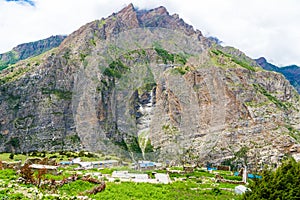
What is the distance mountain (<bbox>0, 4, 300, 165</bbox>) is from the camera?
101m

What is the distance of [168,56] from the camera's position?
162500 millimetres

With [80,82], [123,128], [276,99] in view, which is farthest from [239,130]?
[80,82]

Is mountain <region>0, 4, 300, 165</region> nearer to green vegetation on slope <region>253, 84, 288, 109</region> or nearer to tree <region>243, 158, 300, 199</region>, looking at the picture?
green vegetation on slope <region>253, 84, 288, 109</region>

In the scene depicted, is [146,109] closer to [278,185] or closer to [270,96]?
[270,96]

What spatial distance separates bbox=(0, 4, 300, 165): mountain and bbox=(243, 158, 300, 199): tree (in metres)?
79.4

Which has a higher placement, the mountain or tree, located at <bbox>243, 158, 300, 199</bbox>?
the mountain

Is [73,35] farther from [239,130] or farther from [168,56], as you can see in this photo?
[239,130]

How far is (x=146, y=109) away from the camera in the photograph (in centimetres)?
13325

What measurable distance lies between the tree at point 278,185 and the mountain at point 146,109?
261 ft

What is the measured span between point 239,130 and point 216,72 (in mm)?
25181

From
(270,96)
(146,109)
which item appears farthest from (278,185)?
(146,109)

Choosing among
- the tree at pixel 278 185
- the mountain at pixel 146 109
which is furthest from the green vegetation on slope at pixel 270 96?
the tree at pixel 278 185

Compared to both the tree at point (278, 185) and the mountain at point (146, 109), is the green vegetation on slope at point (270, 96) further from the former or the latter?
the tree at point (278, 185)

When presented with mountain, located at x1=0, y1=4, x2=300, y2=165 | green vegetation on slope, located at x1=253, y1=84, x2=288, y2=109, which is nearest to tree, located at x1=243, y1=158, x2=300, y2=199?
mountain, located at x1=0, y1=4, x2=300, y2=165
